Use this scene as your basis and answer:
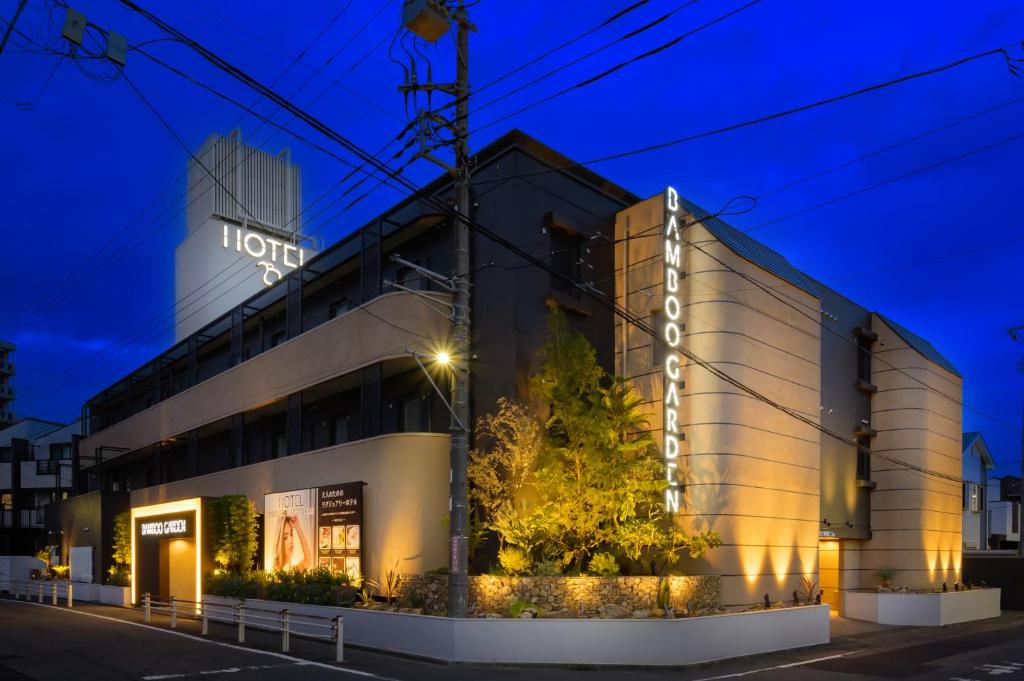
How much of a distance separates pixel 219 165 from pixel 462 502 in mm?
36900

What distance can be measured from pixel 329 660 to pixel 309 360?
12.1 m

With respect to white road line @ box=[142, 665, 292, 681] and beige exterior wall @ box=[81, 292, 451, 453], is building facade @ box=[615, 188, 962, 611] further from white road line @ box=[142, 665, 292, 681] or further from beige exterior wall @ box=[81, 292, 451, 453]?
white road line @ box=[142, 665, 292, 681]

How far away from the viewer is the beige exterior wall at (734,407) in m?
23.1

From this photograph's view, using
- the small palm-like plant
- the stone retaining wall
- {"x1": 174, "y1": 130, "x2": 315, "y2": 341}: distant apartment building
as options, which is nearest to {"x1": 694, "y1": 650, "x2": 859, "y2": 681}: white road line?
the stone retaining wall

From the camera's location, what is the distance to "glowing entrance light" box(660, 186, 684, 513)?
2289cm

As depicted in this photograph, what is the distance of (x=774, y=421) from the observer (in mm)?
25172

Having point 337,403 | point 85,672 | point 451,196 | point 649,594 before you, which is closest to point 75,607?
point 337,403

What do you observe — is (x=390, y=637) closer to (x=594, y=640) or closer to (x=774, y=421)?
(x=594, y=640)

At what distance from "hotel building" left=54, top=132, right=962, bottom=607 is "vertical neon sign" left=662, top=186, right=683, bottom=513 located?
0.24ft

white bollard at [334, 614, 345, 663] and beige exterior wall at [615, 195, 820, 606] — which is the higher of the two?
beige exterior wall at [615, 195, 820, 606]

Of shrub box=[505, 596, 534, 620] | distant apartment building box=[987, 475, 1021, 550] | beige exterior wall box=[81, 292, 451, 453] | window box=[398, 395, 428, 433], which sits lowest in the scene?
distant apartment building box=[987, 475, 1021, 550]

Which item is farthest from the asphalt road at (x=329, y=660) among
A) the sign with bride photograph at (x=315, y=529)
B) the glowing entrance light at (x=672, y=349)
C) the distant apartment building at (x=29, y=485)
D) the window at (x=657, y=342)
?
the distant apartment building at (x=29, y=485)

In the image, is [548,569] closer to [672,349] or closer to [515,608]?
[515,608]

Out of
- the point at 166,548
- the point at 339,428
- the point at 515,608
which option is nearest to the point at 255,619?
the point at 339,428
